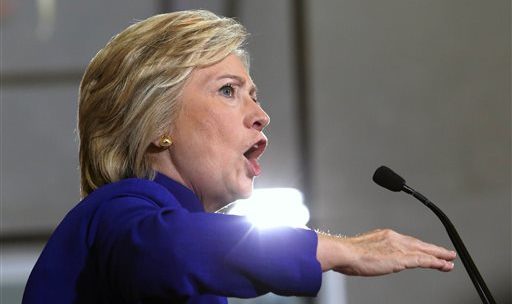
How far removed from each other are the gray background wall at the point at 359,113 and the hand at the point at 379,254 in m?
2.29

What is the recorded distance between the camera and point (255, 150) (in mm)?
1068

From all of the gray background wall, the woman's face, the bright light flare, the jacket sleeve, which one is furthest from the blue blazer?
the gray background wall

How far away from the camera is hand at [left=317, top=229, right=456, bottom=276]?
0.79 meters

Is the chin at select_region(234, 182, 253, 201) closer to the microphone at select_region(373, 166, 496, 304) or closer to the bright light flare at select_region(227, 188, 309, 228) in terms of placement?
the microphone at select_region(373, 166, 496, 304)

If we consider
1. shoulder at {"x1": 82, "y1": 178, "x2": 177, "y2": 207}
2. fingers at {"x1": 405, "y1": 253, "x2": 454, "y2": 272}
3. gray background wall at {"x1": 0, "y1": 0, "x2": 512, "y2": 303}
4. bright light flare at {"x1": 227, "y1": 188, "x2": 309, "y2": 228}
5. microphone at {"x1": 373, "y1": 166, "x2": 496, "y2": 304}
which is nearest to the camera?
fingers at {"x1": 405, "y1": 253, "x2": 454, "y2": 272}

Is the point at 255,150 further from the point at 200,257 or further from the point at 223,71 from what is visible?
the point at 200,257

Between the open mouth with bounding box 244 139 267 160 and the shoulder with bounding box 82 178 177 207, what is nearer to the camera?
the shoulder with bounding box 82 178 177 207

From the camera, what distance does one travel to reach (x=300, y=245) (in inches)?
32.1

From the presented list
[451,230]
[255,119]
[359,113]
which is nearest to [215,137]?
[255,119]

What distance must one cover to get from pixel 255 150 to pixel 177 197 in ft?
0.35

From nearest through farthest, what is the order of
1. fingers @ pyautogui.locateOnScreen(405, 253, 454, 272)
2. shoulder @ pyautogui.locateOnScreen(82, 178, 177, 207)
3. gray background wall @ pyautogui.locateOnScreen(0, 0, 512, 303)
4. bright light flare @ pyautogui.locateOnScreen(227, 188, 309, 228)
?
fingers @ pyautogui.locateOnScreen(405, 253, 454, 272) < shoulder @ pyautogui.locateOnScreen(82, 178, 177, 207) < bright light flare @ pyautogui.locateOnScreen(227, 188, 309, 228) < gray background wall @ pyautogui.locateOnScreen(0, 0, 512, 303)

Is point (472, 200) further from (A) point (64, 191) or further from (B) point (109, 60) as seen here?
(B) point (109, 60)

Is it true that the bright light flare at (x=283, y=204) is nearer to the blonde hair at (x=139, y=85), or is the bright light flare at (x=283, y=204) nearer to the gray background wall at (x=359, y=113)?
the gray background wall at (x=359, y=113)

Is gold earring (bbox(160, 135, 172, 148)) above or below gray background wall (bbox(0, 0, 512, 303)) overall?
above
